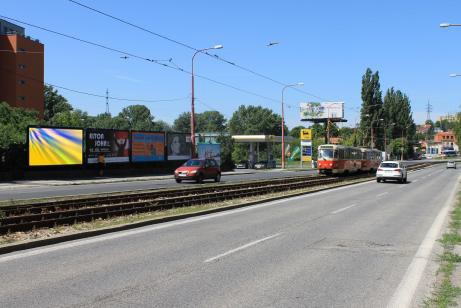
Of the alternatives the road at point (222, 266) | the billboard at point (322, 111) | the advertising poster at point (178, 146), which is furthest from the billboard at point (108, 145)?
the billboard at point (322, 111)

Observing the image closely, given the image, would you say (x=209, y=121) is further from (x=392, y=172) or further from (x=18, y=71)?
(x=392, y=172)

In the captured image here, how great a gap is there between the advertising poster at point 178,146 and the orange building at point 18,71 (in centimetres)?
4254

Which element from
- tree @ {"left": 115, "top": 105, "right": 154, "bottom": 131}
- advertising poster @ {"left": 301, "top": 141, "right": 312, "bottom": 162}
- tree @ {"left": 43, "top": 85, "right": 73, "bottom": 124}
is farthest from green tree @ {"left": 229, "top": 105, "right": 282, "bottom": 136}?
advertising poster @ {"left": 301, "top": 141, "right": 312, "bottom": 162}

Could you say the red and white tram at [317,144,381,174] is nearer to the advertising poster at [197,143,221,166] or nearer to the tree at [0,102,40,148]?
the advertising poster at [197,143,221,166]

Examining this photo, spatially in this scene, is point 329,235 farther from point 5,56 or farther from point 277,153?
point 277,153

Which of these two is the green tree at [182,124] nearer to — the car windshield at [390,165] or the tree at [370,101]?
the tree at [370,101]

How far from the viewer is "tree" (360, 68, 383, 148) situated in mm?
100562

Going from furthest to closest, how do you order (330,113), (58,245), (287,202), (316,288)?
(330,113), (287,202), (58,245), (316,288)

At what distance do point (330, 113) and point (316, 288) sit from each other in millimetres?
110998

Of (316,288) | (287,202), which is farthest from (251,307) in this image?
(287,202)

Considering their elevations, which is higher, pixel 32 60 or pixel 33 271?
pixel 32 60

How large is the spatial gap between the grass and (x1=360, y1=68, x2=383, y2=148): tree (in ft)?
301

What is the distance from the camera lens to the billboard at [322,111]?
114 m

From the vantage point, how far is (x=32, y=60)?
81.2 metres
